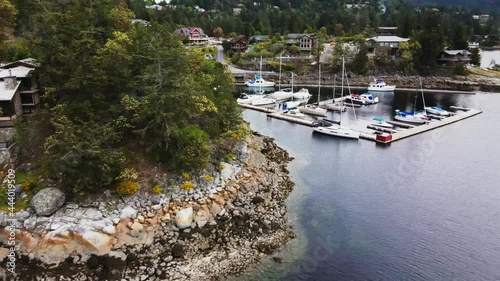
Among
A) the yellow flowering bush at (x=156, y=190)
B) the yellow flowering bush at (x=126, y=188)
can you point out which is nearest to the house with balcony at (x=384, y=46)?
the yellow flowering bush at (x=156, y=190)

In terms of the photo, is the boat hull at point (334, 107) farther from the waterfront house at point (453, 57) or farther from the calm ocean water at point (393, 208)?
the waterfront house at point (453, 57)

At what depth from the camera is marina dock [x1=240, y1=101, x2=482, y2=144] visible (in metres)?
49.8

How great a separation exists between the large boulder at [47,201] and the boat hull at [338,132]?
115 feet

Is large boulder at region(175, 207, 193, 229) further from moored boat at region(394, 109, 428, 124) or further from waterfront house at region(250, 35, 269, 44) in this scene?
waterfront house at region(250, 35, 269, 44)

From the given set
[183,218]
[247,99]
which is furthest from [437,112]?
[183,218]

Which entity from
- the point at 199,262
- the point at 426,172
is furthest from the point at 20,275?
the point at 426,172

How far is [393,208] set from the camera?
32250mm

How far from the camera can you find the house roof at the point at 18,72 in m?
31.2

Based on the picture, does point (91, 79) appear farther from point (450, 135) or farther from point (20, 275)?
point (450, 135)

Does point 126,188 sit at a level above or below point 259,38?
below

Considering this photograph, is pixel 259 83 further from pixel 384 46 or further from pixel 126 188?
pixel 126 188

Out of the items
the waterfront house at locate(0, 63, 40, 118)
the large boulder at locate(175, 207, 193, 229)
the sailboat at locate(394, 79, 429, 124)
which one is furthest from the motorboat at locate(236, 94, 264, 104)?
the large boulder at locate(175, 207, 193, 229)

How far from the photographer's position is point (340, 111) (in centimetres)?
6141

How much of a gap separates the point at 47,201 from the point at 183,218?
29.7 ft
